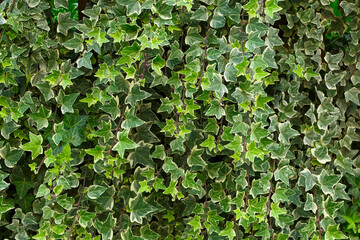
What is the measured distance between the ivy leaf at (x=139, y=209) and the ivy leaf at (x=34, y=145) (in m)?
0.36

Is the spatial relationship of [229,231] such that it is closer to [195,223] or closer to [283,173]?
[195,223]

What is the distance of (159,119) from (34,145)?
0.47 metres

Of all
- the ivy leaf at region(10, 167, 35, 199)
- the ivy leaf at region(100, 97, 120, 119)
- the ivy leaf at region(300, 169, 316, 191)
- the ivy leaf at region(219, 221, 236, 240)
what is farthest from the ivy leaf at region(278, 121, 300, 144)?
the ivy leaf at region(10, 167, 35, 199)

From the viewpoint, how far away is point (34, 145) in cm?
130

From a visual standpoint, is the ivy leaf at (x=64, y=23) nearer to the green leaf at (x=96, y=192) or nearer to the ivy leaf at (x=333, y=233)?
the green leaf at (x=96, y=192)

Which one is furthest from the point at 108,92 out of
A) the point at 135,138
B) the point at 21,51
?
the point at 21,51

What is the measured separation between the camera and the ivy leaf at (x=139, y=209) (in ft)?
4.41

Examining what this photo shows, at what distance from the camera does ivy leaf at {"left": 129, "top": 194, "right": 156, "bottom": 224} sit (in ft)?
4.41

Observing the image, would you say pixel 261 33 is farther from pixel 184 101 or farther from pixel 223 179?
pixel 223 179

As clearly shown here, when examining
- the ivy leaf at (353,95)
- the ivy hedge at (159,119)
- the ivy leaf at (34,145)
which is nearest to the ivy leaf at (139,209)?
the ivy hedge at (159,119)

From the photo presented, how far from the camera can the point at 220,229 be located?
1.55m

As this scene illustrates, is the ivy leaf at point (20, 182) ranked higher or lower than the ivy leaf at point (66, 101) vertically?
lower

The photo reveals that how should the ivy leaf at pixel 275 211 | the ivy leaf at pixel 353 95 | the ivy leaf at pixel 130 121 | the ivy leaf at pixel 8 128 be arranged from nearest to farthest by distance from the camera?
the ivy leaf at pixel 130 121
the ivy leaf at pixel 8 128
the ivy leaf at pixel 275 211
the ivy leaf at pixel 353 95

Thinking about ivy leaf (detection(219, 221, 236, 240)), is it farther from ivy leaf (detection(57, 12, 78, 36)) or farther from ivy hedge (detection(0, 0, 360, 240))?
ivy leaf (detection(57, 12, 78, 36))
